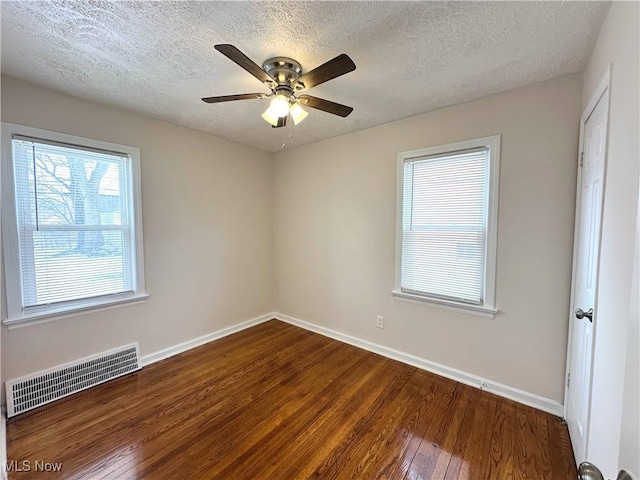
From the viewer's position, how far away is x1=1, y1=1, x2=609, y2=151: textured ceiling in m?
1.35

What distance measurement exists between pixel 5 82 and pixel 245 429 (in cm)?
297

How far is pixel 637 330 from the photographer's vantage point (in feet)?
1.58

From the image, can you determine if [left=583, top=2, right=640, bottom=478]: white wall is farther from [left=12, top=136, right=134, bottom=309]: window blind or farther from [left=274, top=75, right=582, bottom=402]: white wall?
[left=12, top=136, right=134, bottom=309]: window blind

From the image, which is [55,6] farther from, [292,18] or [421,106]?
Result: [421,106]

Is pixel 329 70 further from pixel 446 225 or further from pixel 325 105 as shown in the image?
pixel 446 225

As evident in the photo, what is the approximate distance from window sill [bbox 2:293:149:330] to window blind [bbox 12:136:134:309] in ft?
0.23

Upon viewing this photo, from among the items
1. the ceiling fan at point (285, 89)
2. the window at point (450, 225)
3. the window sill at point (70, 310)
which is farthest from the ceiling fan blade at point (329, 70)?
the window sill at point (70, 310)

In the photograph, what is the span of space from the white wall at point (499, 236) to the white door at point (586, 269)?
15 centimetres

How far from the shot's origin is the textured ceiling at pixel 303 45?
1350 millimetres

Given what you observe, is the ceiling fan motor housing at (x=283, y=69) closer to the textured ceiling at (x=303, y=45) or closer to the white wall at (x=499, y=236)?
the textured ceiling at (x=303, y=45)

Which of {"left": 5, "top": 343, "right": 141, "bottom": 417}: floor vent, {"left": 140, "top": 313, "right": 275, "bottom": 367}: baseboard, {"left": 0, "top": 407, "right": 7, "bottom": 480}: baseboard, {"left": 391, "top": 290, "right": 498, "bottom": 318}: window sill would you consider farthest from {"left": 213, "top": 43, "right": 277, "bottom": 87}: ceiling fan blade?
{"left": 140, "top": 313, "right": 275, "bottom": 367}: baseboard

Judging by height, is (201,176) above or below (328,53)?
below

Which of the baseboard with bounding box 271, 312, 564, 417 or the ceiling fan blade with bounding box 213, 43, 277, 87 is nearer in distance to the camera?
the ceiling fan blade with bounding box 213, 43, 277, 87

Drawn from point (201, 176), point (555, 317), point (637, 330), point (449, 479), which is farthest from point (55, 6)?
point (555, 317)
